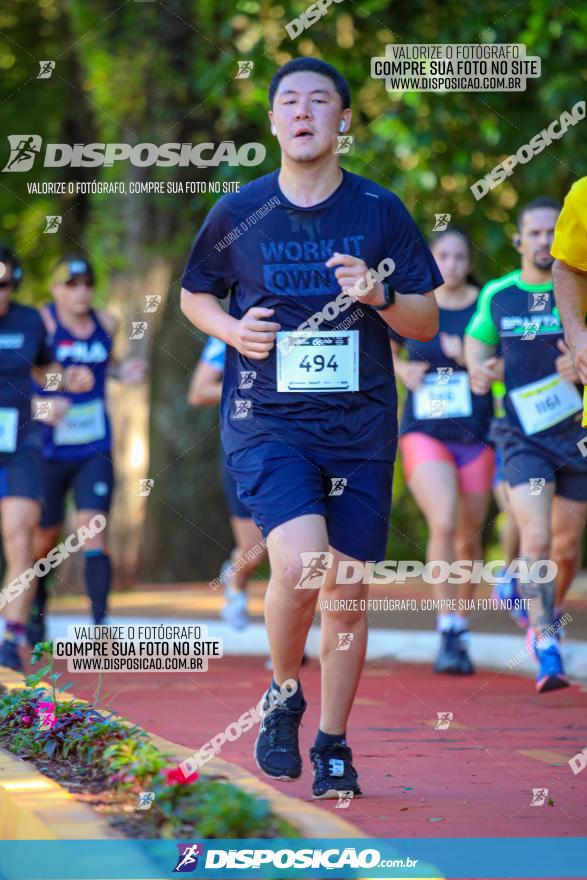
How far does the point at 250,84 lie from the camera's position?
14719 mm

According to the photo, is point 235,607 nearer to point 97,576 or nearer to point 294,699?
point 97,576

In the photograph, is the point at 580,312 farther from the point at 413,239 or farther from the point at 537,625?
the point at 537,625

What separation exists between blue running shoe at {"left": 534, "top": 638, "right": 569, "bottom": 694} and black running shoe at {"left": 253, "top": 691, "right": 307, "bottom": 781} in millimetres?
3294

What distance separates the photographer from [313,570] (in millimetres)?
5309

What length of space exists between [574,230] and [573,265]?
13 centimetres

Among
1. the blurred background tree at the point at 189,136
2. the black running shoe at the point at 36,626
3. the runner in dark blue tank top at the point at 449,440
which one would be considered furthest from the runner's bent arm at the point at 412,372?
the blurred background tree at the point at 189,136

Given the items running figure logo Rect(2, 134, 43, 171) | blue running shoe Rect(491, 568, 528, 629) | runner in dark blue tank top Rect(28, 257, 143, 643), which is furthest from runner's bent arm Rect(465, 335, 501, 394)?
running figure logo Rect(2, 134, 43, 171)

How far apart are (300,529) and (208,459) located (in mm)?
13956

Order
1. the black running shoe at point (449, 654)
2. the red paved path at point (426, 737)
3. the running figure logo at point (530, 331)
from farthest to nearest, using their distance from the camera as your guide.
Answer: the black running shoe at point (449, 654) → the running figure logo at point (530, 331) → the red paved path at point (426, 737)

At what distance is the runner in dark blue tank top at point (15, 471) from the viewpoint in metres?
9.41

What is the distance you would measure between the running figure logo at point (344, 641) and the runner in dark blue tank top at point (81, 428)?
4884mm

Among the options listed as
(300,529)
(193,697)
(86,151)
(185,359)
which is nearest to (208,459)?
(185,359)

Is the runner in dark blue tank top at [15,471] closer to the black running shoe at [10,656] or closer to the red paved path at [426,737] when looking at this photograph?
the black running shoe at [10,656]

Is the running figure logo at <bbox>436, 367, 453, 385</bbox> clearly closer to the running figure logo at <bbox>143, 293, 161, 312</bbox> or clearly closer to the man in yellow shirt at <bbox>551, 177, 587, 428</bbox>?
the man in yellow shirt at <bbox>551, 177, 587, 428</bbox>
